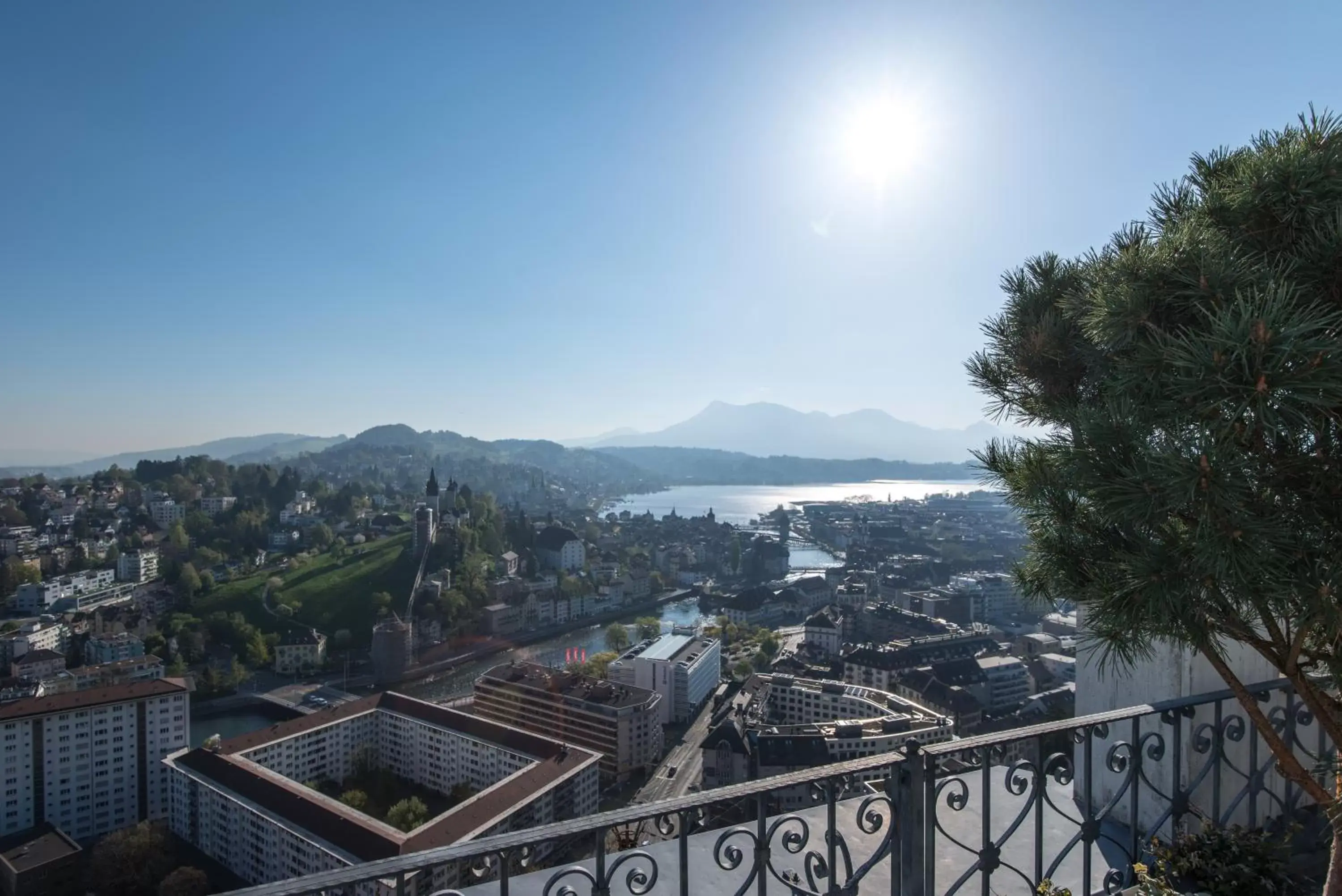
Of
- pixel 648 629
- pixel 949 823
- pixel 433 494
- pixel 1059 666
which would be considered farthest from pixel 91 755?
pixel 433 494

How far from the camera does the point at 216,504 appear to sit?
1145 inches

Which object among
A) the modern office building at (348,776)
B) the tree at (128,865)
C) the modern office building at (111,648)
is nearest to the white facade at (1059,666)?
the modern office building at (348,776)

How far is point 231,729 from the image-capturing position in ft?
42.8

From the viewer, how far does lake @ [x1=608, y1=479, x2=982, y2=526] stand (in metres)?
52.8

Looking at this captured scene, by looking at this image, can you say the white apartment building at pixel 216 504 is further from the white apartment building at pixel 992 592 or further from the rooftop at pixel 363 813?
the white apartment building at pixel 992 592

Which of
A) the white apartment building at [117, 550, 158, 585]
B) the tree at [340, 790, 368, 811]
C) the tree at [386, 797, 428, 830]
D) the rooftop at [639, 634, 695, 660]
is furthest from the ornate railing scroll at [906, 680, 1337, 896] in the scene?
the white apartment building at [117, 550, 158, 585]

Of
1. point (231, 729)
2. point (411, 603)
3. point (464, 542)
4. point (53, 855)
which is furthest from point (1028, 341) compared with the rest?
point (464, 542)

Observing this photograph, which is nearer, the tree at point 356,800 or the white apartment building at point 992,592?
the tree at point 356,800

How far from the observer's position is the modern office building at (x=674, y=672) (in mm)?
11656

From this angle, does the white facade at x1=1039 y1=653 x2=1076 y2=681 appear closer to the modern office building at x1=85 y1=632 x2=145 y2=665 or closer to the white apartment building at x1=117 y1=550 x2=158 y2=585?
the modern office building at x1=85 y1=632 x2=145 y2=665

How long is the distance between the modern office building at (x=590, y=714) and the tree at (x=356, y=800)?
2.09 metres

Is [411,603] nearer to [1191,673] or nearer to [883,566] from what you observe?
[883,566]

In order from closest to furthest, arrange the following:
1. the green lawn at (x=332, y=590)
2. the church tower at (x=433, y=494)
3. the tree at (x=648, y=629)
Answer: the tree at (x=648, y=629) → the green lawn at (x=332, y=590) → the church tower at (x=433, y=494)

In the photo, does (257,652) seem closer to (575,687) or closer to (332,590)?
(332,590)
